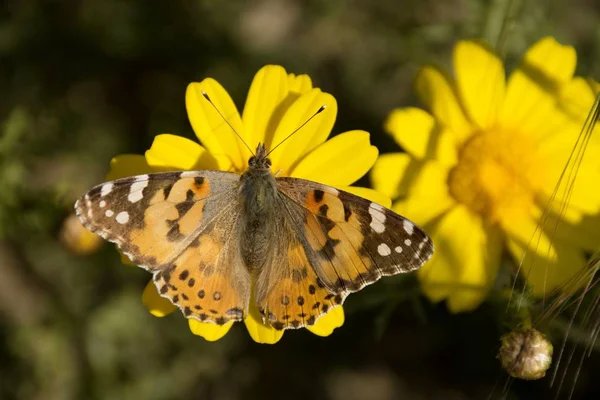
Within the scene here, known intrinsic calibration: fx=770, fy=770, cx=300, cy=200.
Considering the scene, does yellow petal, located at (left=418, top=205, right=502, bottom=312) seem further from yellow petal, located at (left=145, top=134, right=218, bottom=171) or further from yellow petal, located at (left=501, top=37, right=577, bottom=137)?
yellow petal, located at (left=145, top=134, right=218, bottom=171)

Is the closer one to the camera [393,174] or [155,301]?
[155,301]

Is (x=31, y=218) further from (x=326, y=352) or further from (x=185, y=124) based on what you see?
(x=326, y=352)

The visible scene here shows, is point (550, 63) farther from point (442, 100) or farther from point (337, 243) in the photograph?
point (337, 243)

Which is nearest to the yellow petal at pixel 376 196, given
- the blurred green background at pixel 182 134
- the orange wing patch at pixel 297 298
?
the orange wing patch at pixel 297 298

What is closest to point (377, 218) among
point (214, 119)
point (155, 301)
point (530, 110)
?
point (214, 119)

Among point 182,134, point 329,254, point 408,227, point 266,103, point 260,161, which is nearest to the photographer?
point 408,227

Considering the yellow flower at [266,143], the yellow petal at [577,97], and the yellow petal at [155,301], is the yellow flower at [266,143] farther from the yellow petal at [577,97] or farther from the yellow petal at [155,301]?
the yellow petal at [577,97]

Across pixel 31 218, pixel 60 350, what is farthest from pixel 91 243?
pixel 60 350
